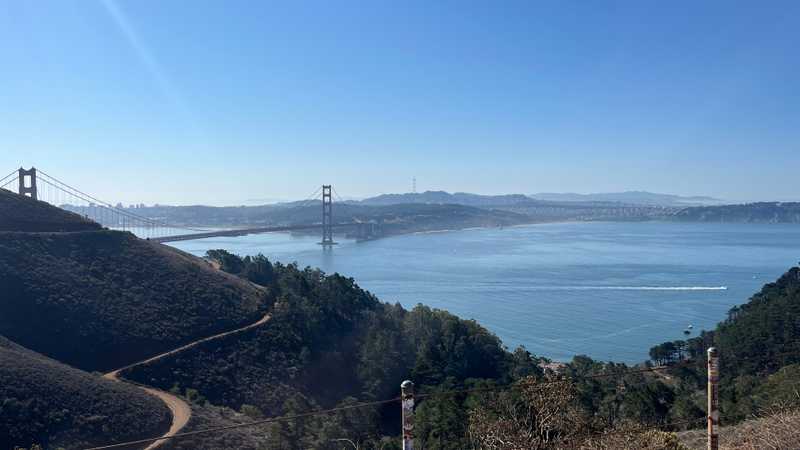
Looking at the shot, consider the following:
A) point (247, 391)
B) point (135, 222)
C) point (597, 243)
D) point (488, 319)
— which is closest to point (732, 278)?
point (488, 319)

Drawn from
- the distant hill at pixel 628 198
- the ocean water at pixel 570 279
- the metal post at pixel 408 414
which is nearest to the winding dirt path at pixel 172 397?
the metal post at pixel 408 414

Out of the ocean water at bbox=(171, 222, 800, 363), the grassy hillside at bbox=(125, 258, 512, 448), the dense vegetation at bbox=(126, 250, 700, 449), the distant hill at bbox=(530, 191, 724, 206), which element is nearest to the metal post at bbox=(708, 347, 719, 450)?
the dense vegetation at bbox=(126, 250, 700, 449)

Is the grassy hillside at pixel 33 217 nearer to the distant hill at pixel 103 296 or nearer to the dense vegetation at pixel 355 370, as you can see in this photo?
the distant hill at pixel 103 296

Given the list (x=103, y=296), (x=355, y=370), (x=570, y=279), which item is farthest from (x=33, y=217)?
(x=570, y=279)

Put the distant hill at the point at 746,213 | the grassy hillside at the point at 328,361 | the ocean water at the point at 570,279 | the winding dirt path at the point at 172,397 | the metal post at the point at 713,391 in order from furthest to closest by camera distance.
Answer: the distant hill at the point at 746,213 → the ocean water at the point at 570,279 → the grassy hillside at the point at 328,361 → the winding dirt path at the point at 172,397 → the metal post at the point at 713,391

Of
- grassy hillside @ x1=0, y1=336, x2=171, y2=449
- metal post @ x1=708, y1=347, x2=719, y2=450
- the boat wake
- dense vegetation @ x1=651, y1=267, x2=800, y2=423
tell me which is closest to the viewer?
metal post @ x1=708, y1=347, x2=719, y2=450

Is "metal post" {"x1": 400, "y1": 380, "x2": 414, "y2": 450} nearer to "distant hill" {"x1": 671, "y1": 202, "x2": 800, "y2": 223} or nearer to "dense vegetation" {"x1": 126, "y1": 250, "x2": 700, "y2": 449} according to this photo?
"dense vegetation" {"x1": 126, "y1": 250, "x2": 700, "y2": 449}
